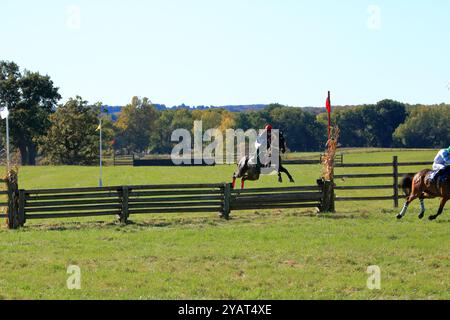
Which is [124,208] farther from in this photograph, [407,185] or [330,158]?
[407,185]

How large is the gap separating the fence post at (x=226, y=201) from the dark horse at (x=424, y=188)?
503 centimetres

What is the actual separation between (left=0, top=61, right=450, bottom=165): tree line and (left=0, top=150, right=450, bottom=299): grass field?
2348 inches

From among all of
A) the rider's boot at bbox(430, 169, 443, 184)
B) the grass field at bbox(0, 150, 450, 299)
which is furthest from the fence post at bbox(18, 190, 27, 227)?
the rider's boot at bbox(430, 169, 443, 184)

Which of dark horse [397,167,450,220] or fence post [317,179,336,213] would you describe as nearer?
dark horse [397,167,450,220]

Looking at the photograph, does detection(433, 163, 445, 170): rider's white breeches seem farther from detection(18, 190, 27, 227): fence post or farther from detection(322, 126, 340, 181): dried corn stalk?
detection(18, 190, 27, 227): fence post

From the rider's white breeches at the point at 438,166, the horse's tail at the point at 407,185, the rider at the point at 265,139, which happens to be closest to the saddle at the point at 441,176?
the rider's white breeches at the point at 438,166

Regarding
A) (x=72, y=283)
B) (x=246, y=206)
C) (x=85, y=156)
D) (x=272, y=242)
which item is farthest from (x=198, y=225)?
(x=85, y=156)

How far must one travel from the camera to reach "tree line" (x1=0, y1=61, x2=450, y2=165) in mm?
80750

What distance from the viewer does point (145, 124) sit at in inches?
5054

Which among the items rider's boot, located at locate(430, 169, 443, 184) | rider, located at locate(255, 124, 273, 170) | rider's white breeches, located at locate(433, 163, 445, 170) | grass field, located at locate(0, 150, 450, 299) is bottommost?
grass field, located at locate(0, 150, 450, 299)

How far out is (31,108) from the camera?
3123 inches

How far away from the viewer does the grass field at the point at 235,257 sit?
10.3 m

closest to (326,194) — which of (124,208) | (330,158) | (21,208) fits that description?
(330,158)

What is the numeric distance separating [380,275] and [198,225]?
8.23 m
